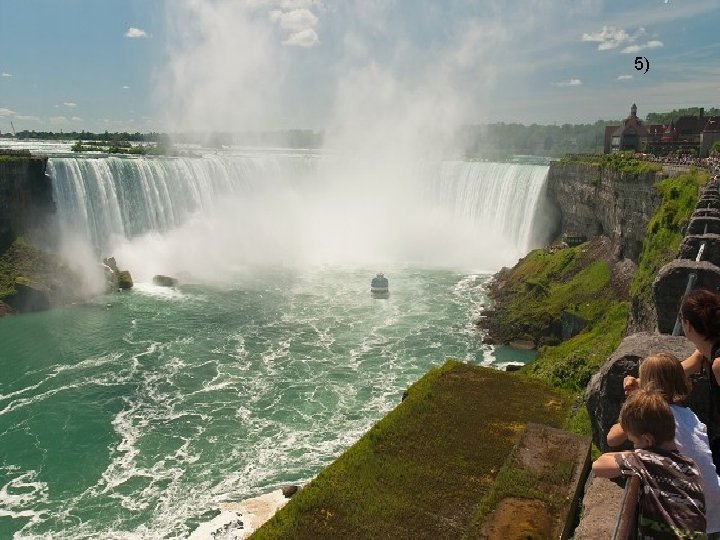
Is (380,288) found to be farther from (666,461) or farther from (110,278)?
(666,461)

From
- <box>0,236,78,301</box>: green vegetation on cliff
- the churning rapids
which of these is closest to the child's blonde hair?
the churning rapids

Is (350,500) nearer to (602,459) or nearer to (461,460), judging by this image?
(461,460)

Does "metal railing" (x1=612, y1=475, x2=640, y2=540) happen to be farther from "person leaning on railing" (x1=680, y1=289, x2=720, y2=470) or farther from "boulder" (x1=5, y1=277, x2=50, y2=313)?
"boulder" (x1=5, y1=277, x2=50, y2=313)

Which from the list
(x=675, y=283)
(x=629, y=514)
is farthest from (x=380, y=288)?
(x=629, y=514)

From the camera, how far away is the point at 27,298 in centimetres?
2731

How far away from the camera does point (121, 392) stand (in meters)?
17.9

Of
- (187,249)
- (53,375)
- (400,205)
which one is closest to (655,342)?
(53,375)

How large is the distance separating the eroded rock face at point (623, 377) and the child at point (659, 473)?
2.80m

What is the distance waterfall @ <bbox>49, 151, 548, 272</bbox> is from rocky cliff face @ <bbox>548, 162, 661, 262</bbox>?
3.00 metres

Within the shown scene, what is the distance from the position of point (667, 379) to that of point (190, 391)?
16.4 meters

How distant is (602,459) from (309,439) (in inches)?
496

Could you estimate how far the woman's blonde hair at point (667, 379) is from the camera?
3312 mm

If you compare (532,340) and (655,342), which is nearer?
(655,342)

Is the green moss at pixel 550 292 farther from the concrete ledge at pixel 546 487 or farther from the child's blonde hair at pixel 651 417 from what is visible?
the child's blonde hair at pixel 651 417
